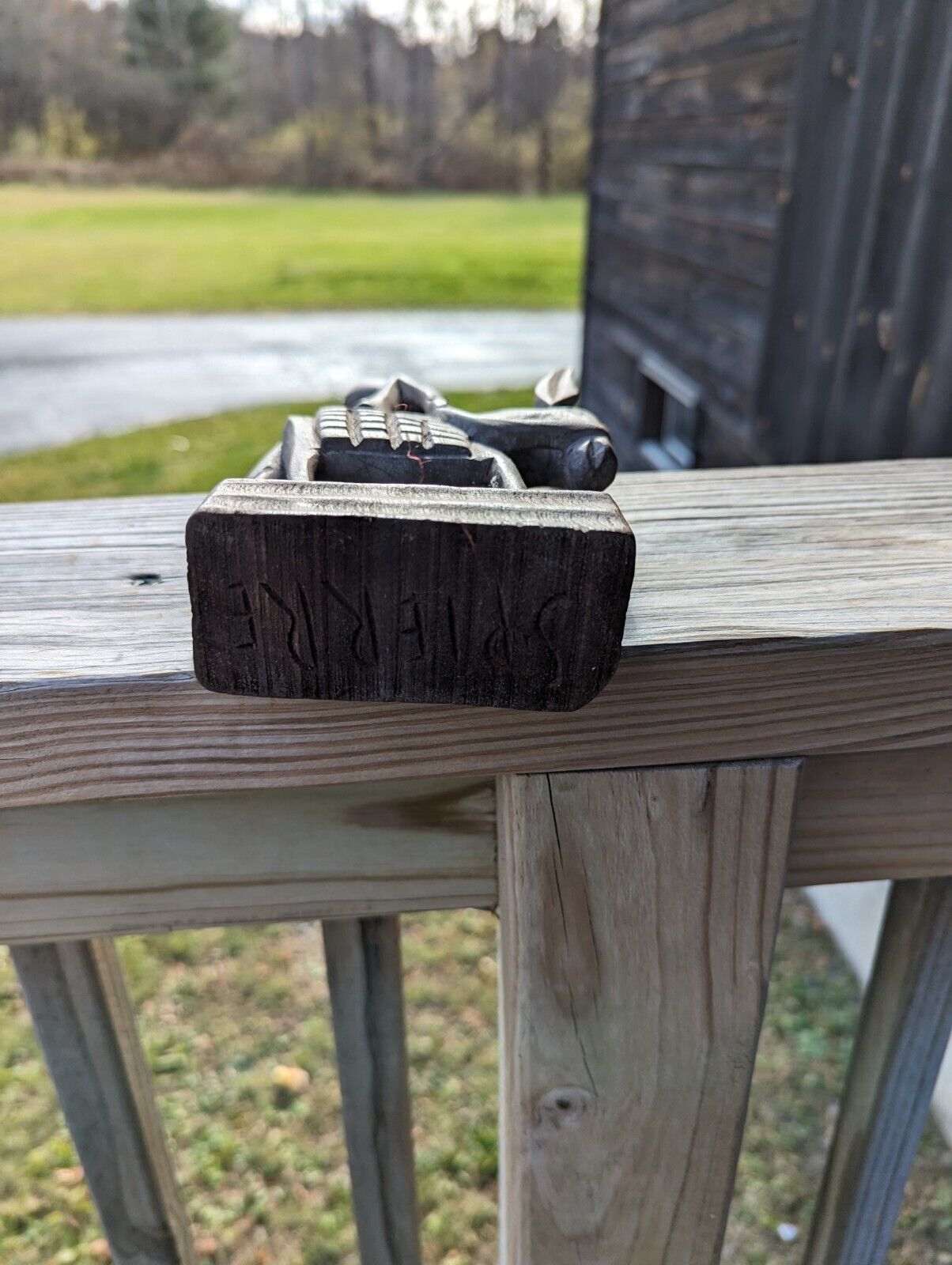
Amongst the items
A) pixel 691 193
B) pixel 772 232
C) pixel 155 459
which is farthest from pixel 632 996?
pixel 155 459

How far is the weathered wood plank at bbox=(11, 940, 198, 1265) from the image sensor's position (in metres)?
0.73

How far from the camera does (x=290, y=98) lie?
12.1 metres

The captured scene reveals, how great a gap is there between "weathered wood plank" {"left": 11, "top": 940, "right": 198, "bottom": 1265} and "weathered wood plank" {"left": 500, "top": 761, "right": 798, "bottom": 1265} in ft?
1.05

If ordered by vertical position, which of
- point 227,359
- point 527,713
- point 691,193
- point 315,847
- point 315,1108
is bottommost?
point 227,359

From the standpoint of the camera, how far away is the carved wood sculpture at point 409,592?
43cm

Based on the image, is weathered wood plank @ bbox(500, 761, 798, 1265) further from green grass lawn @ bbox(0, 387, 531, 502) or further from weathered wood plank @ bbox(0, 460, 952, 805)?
green grass lawn @ bbox(0, 387, 531, 502)

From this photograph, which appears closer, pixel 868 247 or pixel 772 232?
pixel 868 247

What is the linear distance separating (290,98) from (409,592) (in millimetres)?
13832

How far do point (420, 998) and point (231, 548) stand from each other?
226 centimetres

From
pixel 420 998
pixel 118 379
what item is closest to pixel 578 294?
pixel 118 379

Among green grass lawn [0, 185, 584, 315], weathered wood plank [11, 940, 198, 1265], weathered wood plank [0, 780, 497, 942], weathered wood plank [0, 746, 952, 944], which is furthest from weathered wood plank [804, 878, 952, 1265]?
green grass lawn [0, 185, 584, 315]

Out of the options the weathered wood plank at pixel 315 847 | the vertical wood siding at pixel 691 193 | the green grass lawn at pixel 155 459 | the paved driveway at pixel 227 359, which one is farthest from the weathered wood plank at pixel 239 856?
the paved driveway at pixel 227 359

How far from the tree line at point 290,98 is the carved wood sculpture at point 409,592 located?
16.5ft

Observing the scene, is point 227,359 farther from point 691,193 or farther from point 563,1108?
point 563,1108
